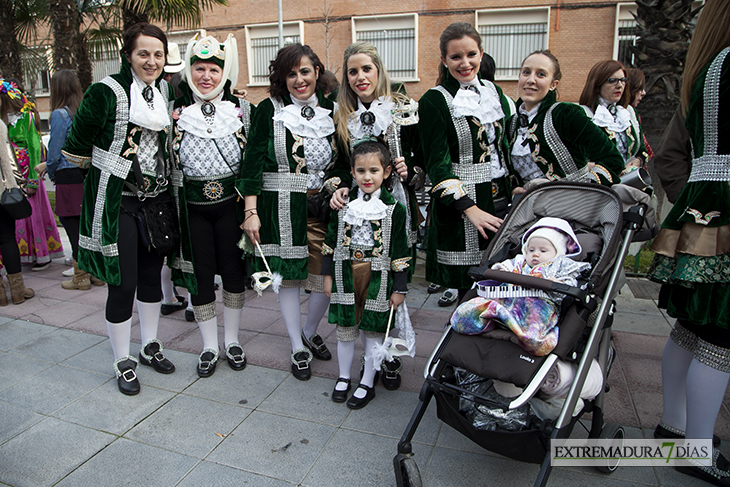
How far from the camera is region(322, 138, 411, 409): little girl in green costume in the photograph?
279cm

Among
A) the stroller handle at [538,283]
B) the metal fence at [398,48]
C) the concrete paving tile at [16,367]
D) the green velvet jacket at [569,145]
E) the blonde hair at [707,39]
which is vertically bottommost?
the concrete paving tile at [16,367]

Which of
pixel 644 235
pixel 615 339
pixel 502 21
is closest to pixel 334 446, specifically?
pixel 644 235

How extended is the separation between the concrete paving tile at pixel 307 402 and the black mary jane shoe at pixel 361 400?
0.04 m

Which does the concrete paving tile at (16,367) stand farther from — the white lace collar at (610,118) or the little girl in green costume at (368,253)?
the white lace collar at (610,118)

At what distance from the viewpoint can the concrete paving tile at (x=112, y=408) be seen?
2719 mm

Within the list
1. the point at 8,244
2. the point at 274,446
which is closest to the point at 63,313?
the point at 8,244

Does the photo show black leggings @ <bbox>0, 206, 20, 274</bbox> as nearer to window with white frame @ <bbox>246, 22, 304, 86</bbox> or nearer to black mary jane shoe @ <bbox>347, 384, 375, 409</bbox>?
black mary jane shoe @ <bbox>347, 384, 375, 409</bbox>

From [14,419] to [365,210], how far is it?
7.46 ft

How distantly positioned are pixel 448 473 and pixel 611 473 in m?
0.75

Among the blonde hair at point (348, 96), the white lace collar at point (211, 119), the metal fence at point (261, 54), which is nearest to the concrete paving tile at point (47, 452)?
the white lace collar at point (211, 119)

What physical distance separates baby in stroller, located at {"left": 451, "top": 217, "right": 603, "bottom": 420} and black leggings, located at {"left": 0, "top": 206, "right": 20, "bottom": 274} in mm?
4411

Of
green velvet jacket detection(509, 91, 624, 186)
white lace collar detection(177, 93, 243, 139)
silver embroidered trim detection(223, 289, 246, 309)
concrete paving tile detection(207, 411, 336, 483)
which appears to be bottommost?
concrete paving tile detection(207, 411, 336, 483)

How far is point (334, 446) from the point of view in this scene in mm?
2516

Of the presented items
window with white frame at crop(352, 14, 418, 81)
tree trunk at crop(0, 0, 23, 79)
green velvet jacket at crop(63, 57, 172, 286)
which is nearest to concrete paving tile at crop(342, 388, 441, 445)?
green velvet jacket at crop(63, 57, 172, 286)
